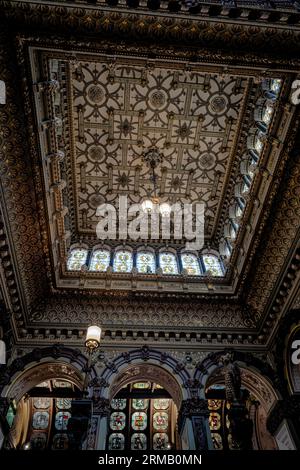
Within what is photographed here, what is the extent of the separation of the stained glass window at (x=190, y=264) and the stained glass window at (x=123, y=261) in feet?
7.44

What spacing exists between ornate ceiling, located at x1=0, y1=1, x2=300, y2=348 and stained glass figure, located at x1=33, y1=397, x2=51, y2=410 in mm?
4550

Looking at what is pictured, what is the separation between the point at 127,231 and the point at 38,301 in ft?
15.8

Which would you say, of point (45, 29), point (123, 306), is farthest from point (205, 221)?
point (45, 29)

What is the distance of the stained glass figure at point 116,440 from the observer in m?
12.7

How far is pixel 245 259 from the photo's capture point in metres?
11.8


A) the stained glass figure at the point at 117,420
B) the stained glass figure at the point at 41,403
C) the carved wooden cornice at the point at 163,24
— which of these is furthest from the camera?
the stained glass figure at the point at 41,403

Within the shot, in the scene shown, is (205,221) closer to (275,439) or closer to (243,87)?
(243,87)

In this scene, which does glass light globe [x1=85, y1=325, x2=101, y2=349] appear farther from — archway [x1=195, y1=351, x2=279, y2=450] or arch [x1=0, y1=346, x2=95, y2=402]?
archway [x1=195, y1=351, x2=279, y2=450]

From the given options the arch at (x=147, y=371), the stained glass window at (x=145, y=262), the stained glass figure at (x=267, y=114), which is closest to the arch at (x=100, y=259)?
the stained glass window at (x=145, y=262)

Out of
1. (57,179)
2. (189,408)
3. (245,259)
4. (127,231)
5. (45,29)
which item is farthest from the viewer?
(127,231)

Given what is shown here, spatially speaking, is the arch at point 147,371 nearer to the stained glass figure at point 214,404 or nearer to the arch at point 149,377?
the arch at point 149,377

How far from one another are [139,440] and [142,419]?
2.51 ft

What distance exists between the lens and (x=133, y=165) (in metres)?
13.4

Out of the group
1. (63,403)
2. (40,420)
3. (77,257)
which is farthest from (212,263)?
(40,420)
